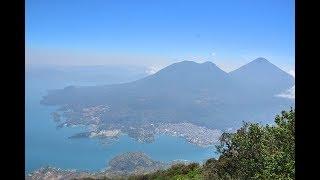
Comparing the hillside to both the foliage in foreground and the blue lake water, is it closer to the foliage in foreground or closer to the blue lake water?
the blue lake water

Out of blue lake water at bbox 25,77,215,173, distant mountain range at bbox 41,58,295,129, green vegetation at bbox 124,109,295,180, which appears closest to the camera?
green vegetation at bbox 124,109,295,180

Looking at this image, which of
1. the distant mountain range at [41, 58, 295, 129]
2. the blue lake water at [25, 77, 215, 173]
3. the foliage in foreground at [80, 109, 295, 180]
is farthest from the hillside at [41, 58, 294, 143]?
the foliage in foreground at [80, 109, 295, 180]

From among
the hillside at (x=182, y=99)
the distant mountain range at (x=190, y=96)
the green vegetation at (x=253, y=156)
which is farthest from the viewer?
the distant mountain range at (x=190, y=96)

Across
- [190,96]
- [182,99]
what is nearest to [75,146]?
[182,99]

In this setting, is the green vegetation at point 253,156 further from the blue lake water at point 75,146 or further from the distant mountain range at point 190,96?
the distant mountain range at point 190,96

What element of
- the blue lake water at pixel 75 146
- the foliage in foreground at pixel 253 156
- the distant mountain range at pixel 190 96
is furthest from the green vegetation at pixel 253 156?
the distant mountain range at pixel 190 96

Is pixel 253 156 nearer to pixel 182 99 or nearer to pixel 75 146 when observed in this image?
pixel 75 146
